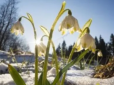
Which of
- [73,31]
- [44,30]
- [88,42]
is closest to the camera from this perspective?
[88,42]

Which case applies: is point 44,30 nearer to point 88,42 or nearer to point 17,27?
point 17,27

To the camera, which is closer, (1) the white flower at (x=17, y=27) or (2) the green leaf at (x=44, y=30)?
(1) the white flower at (x=17, y=27)

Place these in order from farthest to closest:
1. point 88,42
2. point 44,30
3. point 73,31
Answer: point 44,30, point 73,31, point 88,42

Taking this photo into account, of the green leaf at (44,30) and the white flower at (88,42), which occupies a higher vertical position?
the green leaf at (44,30)

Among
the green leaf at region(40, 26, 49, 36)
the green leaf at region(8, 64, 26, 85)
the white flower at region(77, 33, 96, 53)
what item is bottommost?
the green leaf at region(8, 64, 26, 85)

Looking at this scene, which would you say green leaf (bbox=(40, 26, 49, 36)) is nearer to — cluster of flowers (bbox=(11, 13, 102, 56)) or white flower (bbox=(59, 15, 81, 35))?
cluster of flowers (bbox=(11, 13, 102, 56))

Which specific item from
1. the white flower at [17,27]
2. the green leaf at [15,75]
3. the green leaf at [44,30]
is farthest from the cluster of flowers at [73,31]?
the green leaf at [15,75]

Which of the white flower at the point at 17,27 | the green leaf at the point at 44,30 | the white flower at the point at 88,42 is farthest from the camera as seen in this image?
the green leaf at the point at 44,30

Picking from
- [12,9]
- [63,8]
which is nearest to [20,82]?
[63,8]

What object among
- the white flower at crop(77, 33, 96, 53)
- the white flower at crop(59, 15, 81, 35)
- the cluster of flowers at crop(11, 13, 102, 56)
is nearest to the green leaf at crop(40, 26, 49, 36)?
the cluster of flowers at crop(11, 13, 102, 56)

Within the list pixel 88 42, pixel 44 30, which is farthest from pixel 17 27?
pixel 88 42

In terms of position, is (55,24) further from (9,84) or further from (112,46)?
(112,46)

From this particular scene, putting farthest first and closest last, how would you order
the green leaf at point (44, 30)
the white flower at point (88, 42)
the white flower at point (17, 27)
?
the green leaf at point (44, 30) → the white flower at point (17, 27) → the white flower at point (88, 42)

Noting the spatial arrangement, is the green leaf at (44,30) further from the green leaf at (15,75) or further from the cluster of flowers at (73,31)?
the green leaf at (15,75)
